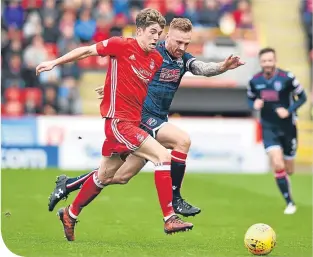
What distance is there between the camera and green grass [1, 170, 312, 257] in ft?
30.1

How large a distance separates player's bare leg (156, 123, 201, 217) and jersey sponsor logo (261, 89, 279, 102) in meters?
4.31

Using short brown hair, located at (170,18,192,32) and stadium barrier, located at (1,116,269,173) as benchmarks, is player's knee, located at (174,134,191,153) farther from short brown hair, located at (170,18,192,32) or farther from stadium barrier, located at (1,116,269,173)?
stadium barrier, located at (1,116,269,173)

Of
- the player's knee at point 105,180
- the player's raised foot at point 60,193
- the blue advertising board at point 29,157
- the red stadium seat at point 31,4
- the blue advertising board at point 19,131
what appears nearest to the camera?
the player's knee at point 105,180

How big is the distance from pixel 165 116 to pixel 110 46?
143cm

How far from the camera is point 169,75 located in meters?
9.82

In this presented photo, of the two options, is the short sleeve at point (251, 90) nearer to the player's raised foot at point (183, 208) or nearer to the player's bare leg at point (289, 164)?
the player's bare leg at point (289, 164)

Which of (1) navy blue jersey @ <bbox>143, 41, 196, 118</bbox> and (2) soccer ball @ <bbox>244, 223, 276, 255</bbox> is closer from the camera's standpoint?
(2) soccer ball @ <bbox>244, 223, 276, 255</bbox>

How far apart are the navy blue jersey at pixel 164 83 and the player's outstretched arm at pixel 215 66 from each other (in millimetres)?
152

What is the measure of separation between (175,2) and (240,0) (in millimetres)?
2193

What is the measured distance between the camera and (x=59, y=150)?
19.8 meters

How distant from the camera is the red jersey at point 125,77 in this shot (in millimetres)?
8961

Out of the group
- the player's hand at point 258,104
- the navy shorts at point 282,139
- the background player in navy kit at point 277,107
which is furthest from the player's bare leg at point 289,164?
the player's hand at point 258,104

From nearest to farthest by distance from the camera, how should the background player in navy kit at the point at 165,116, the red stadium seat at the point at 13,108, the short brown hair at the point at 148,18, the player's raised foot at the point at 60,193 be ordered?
the short brown hair at the point at 148,18
the background player in navy kit at the point at 165,116
the player's raised foot at the point at 60,193
the red stadium seat at the point at 13,108

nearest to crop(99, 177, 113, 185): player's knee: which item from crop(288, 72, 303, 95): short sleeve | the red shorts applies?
the red shorts
